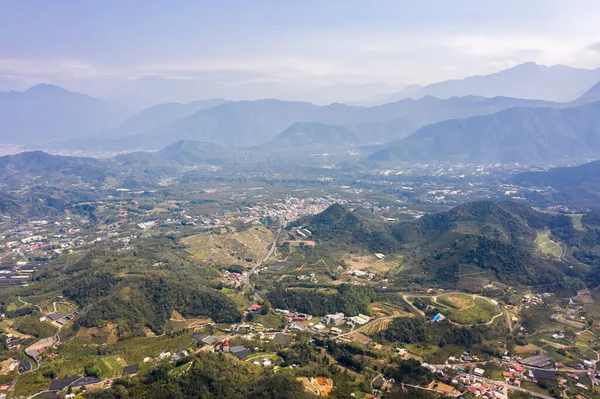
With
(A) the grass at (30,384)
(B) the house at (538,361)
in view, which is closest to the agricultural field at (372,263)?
(B) the house at (538,361)

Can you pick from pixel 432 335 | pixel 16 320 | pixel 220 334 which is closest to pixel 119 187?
pixel 16 320

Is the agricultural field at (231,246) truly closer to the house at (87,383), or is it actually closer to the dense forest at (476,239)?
the dense forest at (476,239)

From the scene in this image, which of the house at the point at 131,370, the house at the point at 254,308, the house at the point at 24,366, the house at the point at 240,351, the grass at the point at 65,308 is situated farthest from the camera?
the house at the point at 254,308

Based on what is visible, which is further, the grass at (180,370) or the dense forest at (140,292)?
the dense forest at (140,292)

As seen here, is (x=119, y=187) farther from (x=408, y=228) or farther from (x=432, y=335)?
(x=432, y=335)

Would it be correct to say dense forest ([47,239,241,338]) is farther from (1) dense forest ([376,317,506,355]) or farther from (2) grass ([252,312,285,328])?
(1) dense forest ([376,317,506,355])
